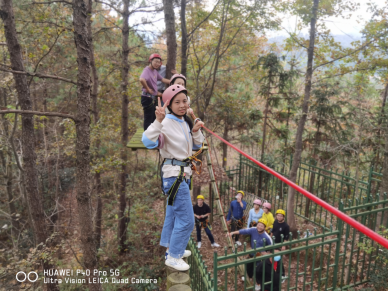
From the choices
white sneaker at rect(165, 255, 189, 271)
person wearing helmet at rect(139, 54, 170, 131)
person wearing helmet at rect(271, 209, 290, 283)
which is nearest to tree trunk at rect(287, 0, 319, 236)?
person wearing helmet at rect(271, 209, 290, 283)

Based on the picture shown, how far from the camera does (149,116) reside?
5.54 meters

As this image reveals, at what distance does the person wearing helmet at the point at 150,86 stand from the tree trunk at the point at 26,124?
96.5 inches

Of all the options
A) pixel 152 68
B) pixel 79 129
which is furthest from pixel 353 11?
A: pixel 79 129

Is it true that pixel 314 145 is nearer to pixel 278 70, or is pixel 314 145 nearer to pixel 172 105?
pixel 278 70

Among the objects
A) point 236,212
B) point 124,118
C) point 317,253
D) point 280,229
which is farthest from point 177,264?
point 124,118

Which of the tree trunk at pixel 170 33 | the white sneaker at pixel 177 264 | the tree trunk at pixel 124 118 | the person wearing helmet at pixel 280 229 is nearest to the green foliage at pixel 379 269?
the person wearing helmet at pixel 280 229

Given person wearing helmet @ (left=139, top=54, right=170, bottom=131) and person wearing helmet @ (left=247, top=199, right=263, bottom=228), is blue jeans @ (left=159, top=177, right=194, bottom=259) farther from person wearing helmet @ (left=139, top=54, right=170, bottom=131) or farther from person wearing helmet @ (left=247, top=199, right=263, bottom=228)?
person wearing helmet @ (left=247, top=199, right=263, bottom=228)

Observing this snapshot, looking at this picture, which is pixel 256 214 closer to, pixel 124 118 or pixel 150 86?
pixel 150 86

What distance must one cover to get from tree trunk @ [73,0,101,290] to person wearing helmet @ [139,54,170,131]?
4.26 feet

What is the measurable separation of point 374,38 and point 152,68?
6.10m

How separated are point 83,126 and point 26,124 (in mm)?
2524

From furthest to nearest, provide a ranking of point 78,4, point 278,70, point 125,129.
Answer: point 278,70 → point 125,129 → point 78,4

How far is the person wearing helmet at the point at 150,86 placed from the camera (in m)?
5.22

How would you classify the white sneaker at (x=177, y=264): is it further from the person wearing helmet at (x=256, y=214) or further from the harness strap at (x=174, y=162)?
the person wearing helmet at (x=256, y=214)
